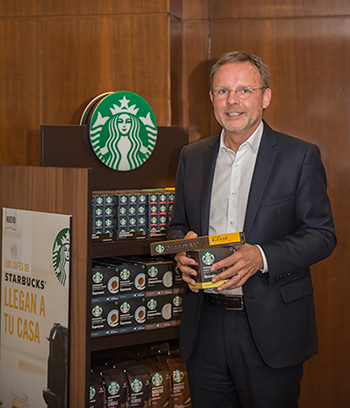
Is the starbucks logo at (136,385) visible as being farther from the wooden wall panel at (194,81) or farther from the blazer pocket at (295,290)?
the wooden wall panel at (194,81)

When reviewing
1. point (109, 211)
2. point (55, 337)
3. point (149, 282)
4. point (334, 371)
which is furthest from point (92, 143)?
point (334, 371)

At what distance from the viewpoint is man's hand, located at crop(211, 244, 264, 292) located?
209 centimetres

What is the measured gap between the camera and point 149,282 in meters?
2.96

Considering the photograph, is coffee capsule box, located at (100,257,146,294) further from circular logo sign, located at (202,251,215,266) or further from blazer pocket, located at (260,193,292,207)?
blazer pocket, located at (260,193,292,207)

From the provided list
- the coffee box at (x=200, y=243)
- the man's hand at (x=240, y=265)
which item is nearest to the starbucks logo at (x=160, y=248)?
the coffee box at (x=200, y=243)

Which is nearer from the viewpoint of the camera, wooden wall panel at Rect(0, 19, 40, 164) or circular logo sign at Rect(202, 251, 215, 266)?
circular logo sign at Rect(202, 251, 215, 266)

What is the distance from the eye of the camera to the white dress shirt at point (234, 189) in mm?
2285

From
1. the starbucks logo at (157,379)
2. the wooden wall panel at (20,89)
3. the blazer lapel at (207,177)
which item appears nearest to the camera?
the blazer lapel at (207,177)

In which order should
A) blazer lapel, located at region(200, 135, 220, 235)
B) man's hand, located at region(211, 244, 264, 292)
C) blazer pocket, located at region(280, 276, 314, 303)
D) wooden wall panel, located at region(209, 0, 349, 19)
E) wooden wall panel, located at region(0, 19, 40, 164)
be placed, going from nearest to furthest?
1. man's hand, located at region(211, 244, 264, 292)
2. blazer pocket, located at region(280, 276, 314, 303)
3. blazer lapel, located at region(200, 135, 220, 235)
4. wooden wall panel, located at region(209, 0, 349, 19)
5. wooden wall panel, located at region(0, 19, 40, 164)

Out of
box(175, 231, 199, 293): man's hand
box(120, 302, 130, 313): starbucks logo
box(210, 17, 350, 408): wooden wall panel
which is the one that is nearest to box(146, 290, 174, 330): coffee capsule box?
box(120, 302, 130, 313): starbucks logo

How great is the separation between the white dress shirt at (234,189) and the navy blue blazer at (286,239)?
0.19ft

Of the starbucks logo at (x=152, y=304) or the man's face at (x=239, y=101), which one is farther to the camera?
the starbucks logo at (x=152, y=304)

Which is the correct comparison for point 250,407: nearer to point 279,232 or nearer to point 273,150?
point 279,232

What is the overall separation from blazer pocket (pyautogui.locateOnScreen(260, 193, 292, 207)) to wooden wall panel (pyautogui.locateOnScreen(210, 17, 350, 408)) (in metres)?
1.52
